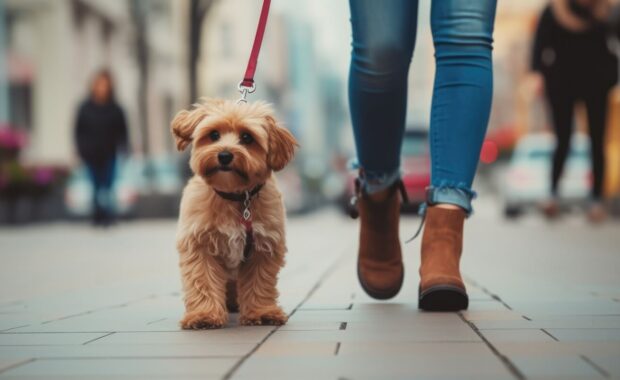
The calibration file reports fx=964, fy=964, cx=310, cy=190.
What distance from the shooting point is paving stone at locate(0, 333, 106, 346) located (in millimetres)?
3033

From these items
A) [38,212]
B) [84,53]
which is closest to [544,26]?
[38,212]

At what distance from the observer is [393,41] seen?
3723 mm

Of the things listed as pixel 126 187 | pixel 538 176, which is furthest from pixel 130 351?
pixel 126 187

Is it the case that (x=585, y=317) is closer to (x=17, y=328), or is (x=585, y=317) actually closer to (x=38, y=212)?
(x=17, y=328)

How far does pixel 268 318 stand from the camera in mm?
3426

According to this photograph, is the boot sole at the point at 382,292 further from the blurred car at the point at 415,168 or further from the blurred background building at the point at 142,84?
the blurred car at the point at 415,168

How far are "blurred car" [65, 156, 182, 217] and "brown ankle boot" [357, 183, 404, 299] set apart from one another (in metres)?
14.1

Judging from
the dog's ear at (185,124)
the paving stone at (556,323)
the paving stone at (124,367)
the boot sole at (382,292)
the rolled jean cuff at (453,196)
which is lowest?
the boot sole at (382,292)

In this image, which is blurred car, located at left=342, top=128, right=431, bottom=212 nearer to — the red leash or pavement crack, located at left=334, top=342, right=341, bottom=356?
the red leash

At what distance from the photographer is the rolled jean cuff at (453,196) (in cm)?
372

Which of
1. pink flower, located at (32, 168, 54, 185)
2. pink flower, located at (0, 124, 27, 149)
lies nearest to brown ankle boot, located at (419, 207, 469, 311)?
pink flower, located at (0, 124, 27, 149)

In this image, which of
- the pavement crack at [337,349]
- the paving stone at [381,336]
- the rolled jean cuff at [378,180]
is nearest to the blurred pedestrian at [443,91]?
the rolled jean cuff at [378,180]

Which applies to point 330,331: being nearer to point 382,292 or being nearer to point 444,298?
point 444,298

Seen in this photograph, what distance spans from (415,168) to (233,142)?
16.7 metres
